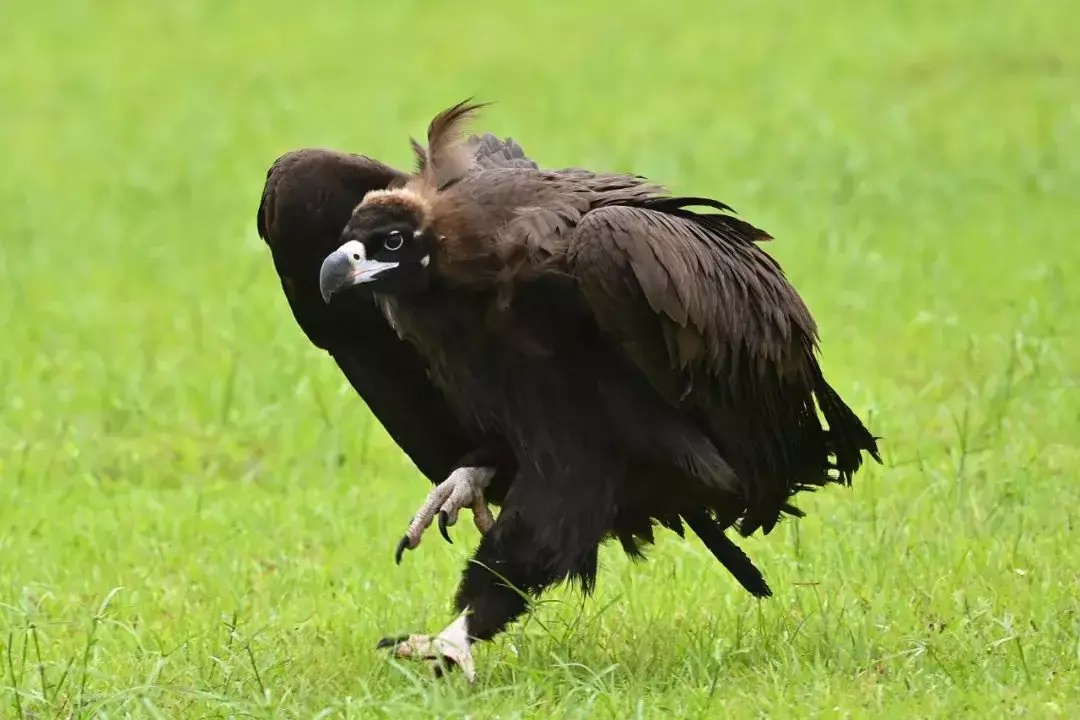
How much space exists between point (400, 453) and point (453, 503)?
10.3 ft

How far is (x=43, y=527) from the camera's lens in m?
7.62

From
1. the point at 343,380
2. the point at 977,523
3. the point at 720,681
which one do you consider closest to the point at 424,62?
the point at 343,380

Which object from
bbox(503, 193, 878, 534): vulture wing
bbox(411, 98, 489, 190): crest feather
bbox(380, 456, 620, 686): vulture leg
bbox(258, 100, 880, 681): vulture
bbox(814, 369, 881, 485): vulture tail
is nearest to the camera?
bbox(503, 193, 878, 534): vulture wing

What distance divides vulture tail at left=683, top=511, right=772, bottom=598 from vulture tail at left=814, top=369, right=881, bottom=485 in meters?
0.44

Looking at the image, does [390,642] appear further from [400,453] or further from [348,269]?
[400,453]

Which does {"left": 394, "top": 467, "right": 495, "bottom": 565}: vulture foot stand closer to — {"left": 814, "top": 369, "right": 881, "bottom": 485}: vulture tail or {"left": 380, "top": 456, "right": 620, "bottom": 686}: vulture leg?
{"left": 380, "top": 456, "right": 620, "bottom": 686}: vulture leg

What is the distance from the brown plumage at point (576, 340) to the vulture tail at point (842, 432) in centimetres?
18

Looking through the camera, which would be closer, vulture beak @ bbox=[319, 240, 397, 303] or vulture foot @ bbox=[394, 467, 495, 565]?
vulture beak @ bbox=[319, 240, 397, 303]

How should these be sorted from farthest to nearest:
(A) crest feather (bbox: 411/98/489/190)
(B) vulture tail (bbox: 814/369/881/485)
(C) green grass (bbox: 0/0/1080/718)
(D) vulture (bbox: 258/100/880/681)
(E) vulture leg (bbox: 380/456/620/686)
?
(B) vulture tail (bbox: 814/369/881/485)
(A) crest feather (bbox: 411/98/489/190)
(C) green grass (bbox: 0/0/1080/718)
(E) vulture leg (bbox: 380/456/620/686)
(D) vulture (bbox: 258/100/880/681)

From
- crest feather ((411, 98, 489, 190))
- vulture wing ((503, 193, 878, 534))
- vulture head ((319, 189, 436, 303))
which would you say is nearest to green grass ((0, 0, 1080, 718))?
vulture wing ((503, 193, 878, 534))

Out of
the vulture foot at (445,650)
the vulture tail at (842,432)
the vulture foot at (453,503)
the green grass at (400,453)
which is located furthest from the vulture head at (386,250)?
the vulture tail at (842,432)

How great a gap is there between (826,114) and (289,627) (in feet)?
30.7

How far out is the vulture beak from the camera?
5.32 meters

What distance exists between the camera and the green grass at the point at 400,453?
561 centimetres
